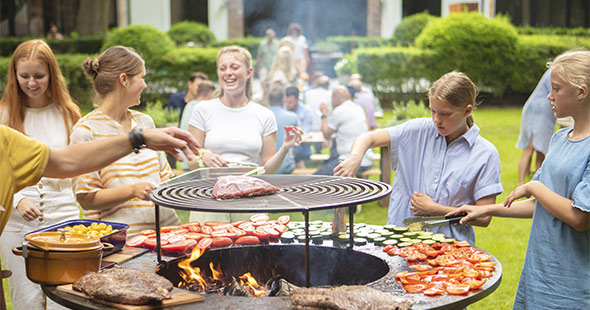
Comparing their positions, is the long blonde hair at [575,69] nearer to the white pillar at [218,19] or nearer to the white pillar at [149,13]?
the white pillar at [218,19]

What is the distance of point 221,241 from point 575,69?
2.06 m

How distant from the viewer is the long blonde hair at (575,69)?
3.00m

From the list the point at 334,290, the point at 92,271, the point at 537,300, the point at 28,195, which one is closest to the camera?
the point at 334,290

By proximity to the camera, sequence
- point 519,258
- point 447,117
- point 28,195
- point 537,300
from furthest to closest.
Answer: point 519,258, point 28,195, point 447,117, point 537,300

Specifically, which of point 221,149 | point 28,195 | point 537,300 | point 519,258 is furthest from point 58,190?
point 519,258

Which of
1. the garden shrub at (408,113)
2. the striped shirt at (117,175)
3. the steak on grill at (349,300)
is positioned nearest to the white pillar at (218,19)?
the garden shrub at (408,113)

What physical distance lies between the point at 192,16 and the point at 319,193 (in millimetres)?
27495

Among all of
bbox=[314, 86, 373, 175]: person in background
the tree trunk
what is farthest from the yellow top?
the tree trunk

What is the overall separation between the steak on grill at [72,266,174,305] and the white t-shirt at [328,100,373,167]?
239 inches

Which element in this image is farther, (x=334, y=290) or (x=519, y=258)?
(x=519, y=258)

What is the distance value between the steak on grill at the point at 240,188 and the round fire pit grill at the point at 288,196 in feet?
0.11

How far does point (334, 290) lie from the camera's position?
2.62 m

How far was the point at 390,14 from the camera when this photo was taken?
27.4 meters

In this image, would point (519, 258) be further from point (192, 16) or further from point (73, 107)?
point (192, 16)
